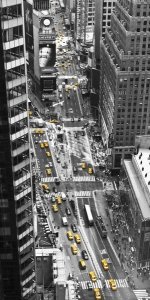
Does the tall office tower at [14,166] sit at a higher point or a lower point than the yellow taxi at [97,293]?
higher

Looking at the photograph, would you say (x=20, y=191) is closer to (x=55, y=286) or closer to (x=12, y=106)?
(x=12, y=106)

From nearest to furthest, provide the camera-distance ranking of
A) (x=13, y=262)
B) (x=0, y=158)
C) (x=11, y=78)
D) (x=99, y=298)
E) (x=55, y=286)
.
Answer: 1. (x=11, y=78)
2. (x=0, y=158)
3. (x=13, y=262)
4. (x=55, y=286)
5. (x=99, y=298)

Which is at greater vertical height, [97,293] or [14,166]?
[14,166]

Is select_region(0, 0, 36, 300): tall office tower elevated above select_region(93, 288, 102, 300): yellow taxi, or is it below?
above

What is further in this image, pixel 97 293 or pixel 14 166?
pixel 97 293

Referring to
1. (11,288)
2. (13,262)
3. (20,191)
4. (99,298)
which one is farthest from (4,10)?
(99,298)

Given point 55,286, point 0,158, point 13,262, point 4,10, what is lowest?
point 55,286

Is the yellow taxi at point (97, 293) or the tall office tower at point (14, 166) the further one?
the yellow taxi at point (97, 293)

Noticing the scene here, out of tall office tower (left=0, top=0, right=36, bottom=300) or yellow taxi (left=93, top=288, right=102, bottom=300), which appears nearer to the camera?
tall office tower (left=0, top=0, right=36, bottom=300)
